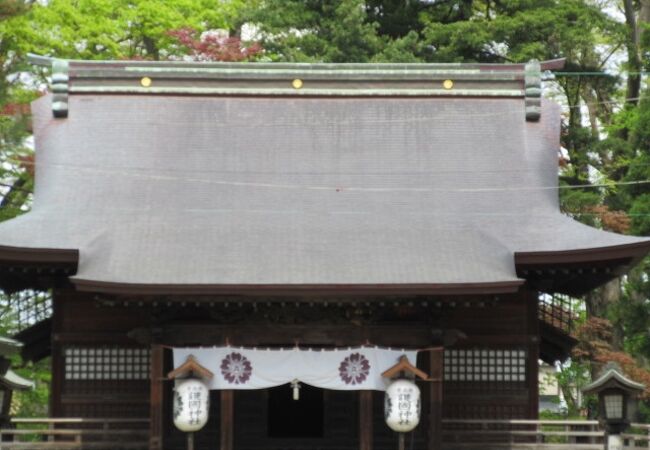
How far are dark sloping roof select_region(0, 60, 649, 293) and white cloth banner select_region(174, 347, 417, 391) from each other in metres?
1.15

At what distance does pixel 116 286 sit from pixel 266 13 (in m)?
16.3

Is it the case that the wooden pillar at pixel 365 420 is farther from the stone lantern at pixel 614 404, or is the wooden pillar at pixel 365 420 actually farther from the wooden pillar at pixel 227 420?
the stone lantern at pixel 614 404

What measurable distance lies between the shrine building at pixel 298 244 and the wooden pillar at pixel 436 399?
0.03 m

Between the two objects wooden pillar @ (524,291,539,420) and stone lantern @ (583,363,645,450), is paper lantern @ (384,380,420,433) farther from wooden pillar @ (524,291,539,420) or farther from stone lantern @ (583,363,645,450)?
stone lantern @ (583,363,645,450)

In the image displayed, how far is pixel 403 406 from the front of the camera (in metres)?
19.9

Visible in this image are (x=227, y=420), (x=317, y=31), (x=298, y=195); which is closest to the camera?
(x=227, y=420)

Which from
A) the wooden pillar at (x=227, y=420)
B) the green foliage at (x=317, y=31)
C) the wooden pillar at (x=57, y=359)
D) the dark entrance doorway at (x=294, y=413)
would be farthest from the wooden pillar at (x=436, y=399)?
the green foliage at (x=317, y=31)

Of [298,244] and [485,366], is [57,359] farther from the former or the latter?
[485,366]

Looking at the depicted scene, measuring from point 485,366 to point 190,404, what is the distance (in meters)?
4.77

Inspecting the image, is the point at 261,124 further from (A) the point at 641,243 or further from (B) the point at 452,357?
(A) the point at 641,243

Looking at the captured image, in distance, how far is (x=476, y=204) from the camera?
22.3 metres

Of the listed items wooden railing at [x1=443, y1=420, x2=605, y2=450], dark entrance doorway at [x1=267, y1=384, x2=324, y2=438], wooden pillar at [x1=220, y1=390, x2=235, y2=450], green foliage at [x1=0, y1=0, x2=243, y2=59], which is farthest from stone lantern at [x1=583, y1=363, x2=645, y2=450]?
green foliage at [x1=0, y1=0, x2=243, y2=59]

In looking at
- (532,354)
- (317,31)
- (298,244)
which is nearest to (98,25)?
(317,31)

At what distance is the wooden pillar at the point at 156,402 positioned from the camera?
20.2 meters
